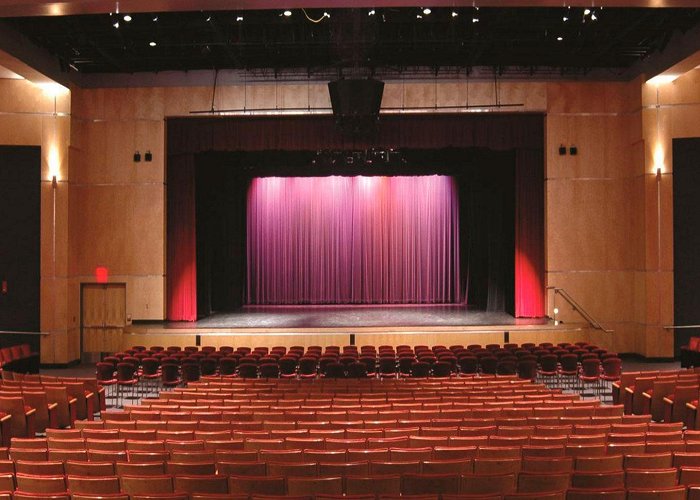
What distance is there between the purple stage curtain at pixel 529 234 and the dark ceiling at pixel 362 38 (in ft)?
8.48

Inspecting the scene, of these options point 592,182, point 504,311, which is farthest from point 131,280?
point 592,182

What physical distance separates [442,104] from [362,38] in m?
4.16

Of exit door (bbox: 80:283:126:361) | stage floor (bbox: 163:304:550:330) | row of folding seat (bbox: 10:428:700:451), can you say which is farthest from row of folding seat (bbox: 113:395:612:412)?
exit door (bbox: 80:283:126:361)

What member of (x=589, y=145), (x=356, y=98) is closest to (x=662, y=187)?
(x=589, y=145)

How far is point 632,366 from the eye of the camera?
55.2ft

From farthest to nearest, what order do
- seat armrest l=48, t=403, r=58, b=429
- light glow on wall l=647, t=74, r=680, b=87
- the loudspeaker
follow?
light glow on wall l=647, t=74, r=680, b=87
the loudspeaker
seat armrest l=48, t=403, r=58, b=429

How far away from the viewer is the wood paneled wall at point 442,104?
1830 centimetres

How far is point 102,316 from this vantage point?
723 inches

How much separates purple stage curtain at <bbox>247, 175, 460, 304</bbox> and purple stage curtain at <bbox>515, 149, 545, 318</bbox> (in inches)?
213

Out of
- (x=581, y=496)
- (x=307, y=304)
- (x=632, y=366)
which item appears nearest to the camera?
(x=581, y=496)

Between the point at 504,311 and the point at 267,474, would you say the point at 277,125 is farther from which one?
the point at 267,474

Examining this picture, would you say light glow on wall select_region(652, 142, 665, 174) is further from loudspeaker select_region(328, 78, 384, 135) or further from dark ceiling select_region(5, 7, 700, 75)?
loudspeaker select_region(328, 78, 384, 135)

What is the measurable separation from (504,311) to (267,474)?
16.2 metres

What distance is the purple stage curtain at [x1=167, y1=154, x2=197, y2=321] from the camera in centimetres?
1917
